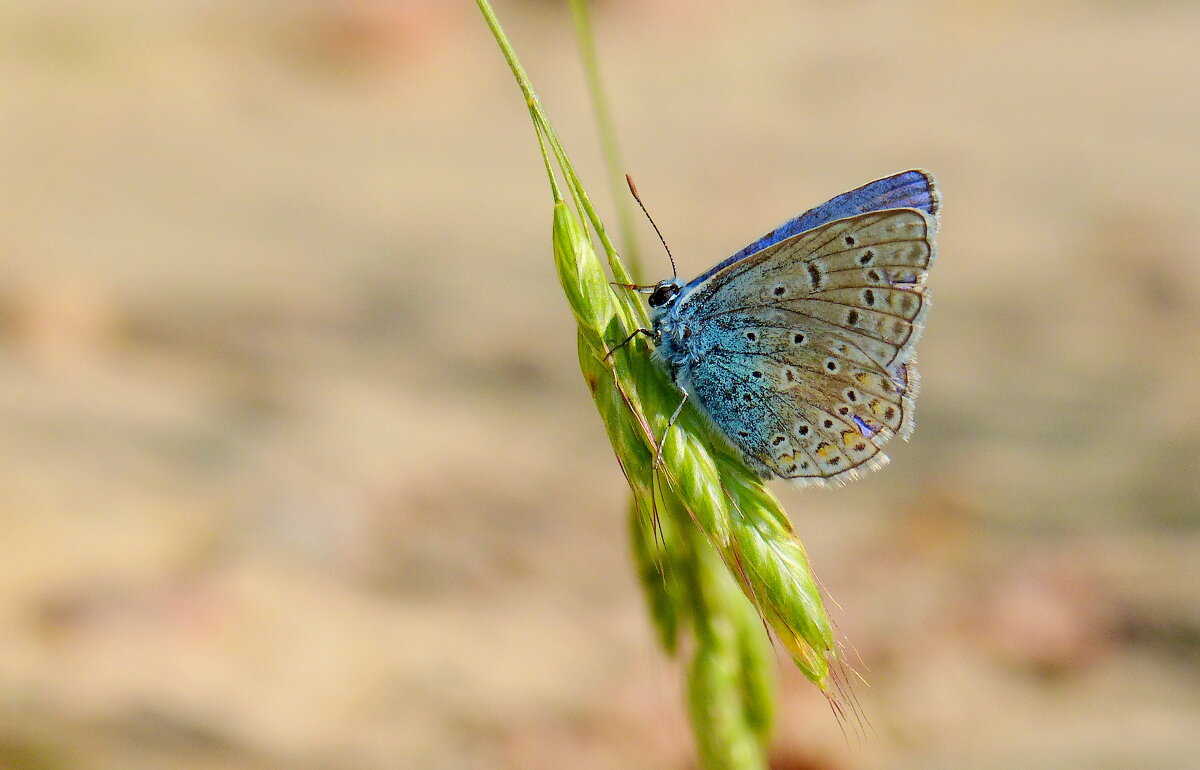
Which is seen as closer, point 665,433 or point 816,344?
point 665,433

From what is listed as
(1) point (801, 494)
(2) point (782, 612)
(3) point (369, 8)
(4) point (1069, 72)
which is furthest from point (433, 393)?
(4) point (1069, 72)

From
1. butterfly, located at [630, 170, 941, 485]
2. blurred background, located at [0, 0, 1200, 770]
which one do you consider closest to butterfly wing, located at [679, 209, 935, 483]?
butterfly, located at [630, 170, 941, 485]

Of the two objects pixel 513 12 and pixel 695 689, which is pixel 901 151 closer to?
pixel 513 12

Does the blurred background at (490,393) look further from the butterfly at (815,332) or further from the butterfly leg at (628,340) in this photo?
the butterfly leg at (628,340)

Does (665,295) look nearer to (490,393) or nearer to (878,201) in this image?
(878,201)

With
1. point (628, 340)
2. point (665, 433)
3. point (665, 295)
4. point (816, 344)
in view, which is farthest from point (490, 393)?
point (665, 433)

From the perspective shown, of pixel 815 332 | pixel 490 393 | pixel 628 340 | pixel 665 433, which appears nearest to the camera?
pixel 665 433

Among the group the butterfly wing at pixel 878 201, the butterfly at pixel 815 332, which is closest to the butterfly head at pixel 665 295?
the butterfly at pixel 815 332

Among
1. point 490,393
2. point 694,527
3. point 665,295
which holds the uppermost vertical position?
point 490,393
